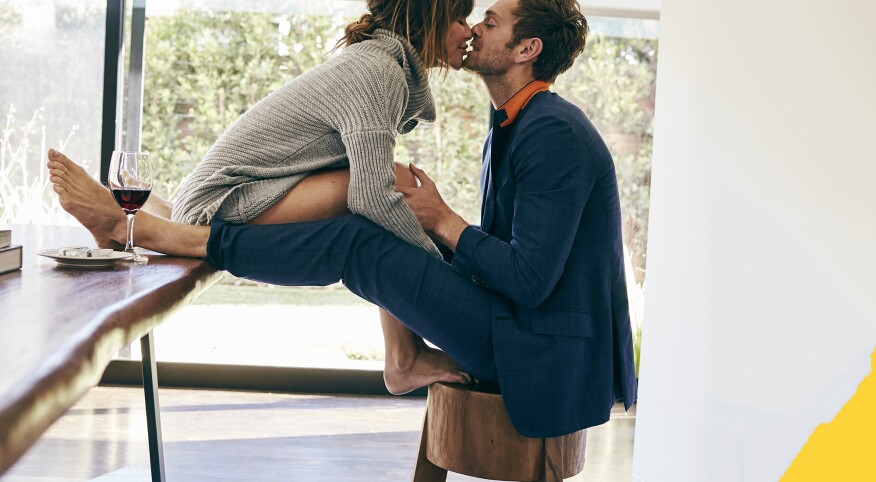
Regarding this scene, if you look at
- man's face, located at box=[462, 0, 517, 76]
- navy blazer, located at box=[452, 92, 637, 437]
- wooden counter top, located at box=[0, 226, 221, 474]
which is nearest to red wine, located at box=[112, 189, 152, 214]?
wooden counter top, located at box=[0, 226, 221, 474]

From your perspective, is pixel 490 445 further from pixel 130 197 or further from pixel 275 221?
pixel 130 197

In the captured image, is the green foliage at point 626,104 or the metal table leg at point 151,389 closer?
the metal table leg at point 151,389

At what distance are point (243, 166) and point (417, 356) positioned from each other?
1.89 ft

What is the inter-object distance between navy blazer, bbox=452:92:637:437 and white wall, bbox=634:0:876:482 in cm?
38

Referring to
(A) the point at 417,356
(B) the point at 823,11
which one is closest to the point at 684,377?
(A) the point at 417,356

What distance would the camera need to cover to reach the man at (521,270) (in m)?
1.75

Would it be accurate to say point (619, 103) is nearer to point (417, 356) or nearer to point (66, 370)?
point (417, 356)

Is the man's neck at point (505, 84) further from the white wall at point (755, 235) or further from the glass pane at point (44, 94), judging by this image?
the glass pane at point (44, 94)

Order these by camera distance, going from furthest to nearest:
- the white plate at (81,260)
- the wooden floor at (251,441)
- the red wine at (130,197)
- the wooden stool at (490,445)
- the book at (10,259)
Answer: the wooden floor at (251,441) → the wooden stool at (490,445) → the red wine at (130,197) → the white plate at (81,260) → the book at (10,259)

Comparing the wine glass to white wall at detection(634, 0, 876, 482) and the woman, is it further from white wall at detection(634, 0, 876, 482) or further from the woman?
white wall at detection(634, 0, 876, 482)

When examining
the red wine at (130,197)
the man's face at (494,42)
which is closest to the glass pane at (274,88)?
the man's face at (494,42)

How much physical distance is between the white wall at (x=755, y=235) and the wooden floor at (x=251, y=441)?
79cm

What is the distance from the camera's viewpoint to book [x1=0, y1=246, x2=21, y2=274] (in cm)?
125

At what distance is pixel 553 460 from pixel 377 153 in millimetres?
706
